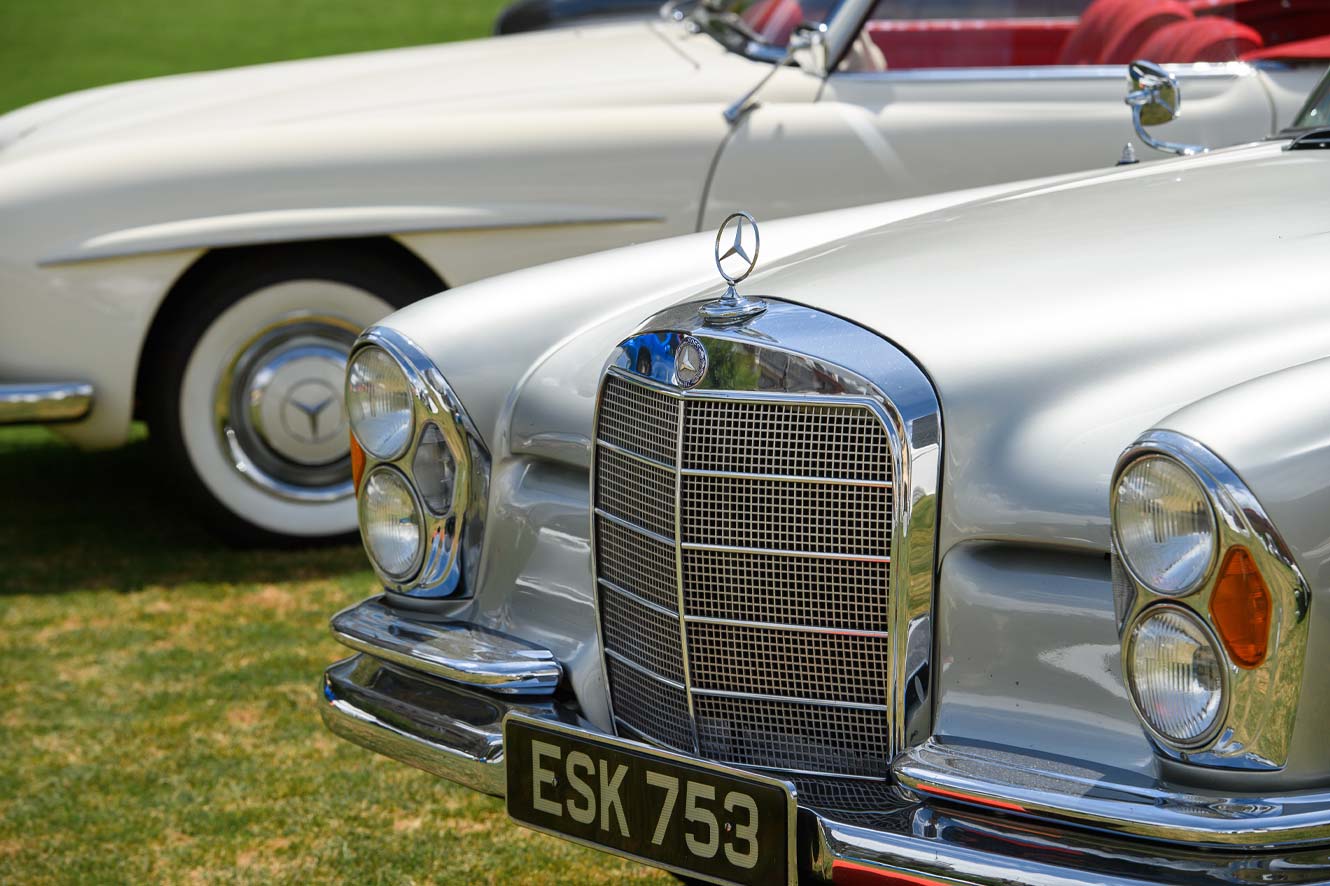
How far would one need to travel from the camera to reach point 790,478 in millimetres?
1890

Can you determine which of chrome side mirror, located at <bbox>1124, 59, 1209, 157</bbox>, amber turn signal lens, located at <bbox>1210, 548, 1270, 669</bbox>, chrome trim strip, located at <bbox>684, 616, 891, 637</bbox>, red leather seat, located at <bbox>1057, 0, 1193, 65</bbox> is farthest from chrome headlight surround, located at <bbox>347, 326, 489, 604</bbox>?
red leather seat, located at <bbox>1057, 0, 1193, 65</bbox>

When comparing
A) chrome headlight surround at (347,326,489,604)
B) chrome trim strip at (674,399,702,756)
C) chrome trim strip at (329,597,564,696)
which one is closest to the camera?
chrome trim strip at (674,399,702,756)

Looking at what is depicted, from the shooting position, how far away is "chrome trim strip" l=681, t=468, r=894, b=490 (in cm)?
184

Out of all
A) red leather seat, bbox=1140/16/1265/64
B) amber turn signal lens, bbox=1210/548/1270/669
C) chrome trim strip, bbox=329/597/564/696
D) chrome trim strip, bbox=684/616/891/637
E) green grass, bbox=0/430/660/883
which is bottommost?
green grass, bbox=0/430/660/883

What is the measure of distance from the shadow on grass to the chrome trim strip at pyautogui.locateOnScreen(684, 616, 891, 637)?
2.43m

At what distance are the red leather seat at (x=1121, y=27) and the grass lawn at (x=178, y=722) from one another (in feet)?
8.49

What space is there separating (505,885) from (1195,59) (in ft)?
9.57

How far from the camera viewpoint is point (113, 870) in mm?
2754

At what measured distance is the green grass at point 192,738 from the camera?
2.78m

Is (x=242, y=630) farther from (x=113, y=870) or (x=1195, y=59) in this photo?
(x=1195, y=59)

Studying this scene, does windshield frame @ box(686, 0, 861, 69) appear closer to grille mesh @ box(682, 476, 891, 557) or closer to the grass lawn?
the grass lawn

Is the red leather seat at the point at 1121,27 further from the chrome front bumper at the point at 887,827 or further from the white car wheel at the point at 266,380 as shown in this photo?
the chrome front bumper at the point at 887,827

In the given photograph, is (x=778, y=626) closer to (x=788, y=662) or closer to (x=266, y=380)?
(x=788, y=662)

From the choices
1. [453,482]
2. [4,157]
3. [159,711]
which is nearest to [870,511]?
[453,482]
